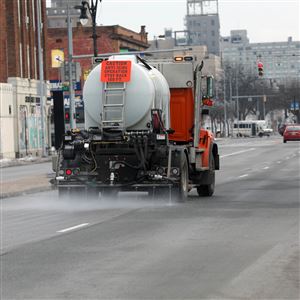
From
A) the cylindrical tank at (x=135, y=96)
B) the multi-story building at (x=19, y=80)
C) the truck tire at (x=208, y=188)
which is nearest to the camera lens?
the cylindrical tank at (x=135, y=96)

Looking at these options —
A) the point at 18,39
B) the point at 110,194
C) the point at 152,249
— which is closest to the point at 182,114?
the point at 110,194

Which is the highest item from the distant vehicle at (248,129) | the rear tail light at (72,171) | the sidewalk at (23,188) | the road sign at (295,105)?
the rear tail light at (72,171)

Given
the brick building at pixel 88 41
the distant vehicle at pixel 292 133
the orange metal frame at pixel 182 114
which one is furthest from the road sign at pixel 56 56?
the orange metal frame at pixel 182 114

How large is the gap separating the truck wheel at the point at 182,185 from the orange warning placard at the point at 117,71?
2.28 m

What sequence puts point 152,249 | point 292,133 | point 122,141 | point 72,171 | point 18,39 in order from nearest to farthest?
point 152,249
point 122,141
point 72,171
point 18,39
point 292,133

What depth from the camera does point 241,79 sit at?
530 feet

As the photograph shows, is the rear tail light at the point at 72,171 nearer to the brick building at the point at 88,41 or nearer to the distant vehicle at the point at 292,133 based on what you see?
the distant vehicle at the point at 292,133

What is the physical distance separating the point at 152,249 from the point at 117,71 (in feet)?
27.8

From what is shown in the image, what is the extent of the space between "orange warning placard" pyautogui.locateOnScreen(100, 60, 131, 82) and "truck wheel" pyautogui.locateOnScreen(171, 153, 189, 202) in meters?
2.28

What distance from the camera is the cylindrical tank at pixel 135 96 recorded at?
20656mm

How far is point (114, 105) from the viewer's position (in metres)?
20.8

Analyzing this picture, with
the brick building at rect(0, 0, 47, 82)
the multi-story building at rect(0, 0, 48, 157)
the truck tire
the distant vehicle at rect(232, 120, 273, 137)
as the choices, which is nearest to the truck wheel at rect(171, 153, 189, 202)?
the truck tire

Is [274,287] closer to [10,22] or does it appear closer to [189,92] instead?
[189,92]

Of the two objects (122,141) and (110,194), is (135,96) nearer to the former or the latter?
(122,141)
